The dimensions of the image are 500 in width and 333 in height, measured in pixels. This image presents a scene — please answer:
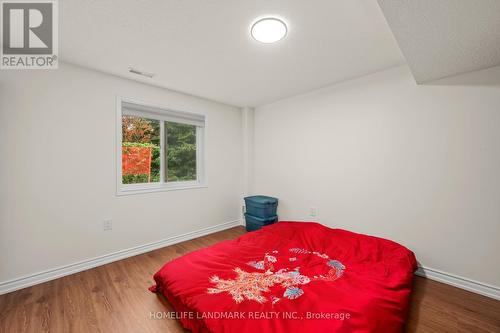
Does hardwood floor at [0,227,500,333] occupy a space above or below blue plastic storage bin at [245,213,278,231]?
below

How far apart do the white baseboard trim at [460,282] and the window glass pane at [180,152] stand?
3.15 metres

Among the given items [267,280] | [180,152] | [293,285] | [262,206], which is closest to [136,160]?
[180,152]

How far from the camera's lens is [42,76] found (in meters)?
2.02

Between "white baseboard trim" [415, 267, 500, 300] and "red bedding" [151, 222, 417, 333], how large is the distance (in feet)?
0.95

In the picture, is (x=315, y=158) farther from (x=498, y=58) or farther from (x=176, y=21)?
(x=176, y=21)

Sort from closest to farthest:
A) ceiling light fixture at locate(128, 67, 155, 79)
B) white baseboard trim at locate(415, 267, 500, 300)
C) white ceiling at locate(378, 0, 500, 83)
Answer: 1. white ceiling at locate(378, 0, 500, 83)
2. white baseboard trim at locate(415, 267, 500, 300)
3. ceiling light fixture at locate(128, 67, 155, 79)

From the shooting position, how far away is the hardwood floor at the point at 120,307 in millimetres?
1451

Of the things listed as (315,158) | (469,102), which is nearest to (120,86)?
(315,158)

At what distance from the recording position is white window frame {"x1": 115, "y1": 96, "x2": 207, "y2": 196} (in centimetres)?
249

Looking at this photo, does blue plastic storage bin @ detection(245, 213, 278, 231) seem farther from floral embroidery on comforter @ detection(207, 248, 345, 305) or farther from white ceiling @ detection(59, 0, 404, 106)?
white ceiling @ detection(59, 0, 404, 106)

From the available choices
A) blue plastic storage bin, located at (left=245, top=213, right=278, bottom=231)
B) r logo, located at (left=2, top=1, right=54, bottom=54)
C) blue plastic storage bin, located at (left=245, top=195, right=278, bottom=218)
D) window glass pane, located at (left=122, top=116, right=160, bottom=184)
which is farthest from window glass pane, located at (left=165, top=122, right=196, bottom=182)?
r logo, located at (left=2, top=1, right=54, bottom=54)

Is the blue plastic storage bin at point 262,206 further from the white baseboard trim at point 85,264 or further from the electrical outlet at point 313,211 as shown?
the white baseboard trim at point 85,264

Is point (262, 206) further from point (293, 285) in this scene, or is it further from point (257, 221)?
point (293, 285)

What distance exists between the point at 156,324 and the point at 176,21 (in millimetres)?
2195
